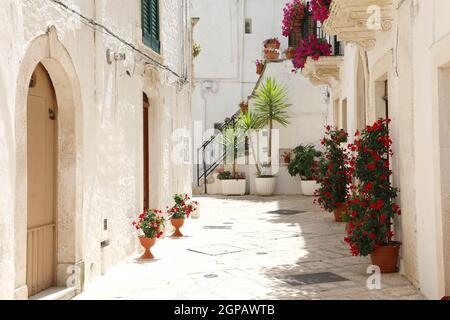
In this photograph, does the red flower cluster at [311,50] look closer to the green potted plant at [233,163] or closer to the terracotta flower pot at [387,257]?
the green potted plant at [233,163]

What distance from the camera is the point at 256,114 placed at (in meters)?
18.0

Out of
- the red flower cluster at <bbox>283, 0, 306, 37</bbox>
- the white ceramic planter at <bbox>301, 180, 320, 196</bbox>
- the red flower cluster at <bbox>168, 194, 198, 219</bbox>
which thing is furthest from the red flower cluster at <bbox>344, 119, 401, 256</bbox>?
the white ceramic planter at <bbox>301, 180, 320, 196</bbox>

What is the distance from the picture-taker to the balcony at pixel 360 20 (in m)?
6.93

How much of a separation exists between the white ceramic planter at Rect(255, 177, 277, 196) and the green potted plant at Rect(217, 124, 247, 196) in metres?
0.62

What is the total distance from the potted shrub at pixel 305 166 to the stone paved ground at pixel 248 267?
5.51 m

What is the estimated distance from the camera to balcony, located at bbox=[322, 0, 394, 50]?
22.7 feet

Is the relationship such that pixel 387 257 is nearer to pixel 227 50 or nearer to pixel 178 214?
pixel 178 214

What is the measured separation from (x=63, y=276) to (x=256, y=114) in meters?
12.9

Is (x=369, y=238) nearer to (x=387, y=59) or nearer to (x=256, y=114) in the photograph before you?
(x=387, y=59)

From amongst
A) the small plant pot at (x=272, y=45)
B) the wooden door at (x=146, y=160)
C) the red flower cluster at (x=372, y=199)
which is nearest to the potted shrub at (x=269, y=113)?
the small plant pot at (x=272, y=45)

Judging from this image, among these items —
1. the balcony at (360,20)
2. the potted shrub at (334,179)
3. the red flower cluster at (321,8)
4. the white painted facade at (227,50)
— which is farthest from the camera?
the white painted facade at (227,50)

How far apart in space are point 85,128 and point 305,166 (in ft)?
38.2

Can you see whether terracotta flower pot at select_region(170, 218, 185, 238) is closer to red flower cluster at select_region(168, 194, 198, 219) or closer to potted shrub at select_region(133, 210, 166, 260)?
red flower cluster at select_region(168, 194, 198, 219)

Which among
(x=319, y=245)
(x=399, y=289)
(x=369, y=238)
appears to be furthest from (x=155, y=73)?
(x=399, y=289)
